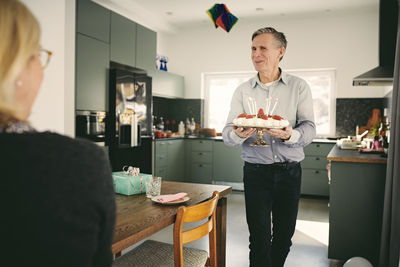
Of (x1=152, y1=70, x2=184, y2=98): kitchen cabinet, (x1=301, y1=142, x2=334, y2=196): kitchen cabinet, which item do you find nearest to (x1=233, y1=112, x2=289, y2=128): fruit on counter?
(x1=301, y1=142, x2=334, y2=196): kitchen cabinet

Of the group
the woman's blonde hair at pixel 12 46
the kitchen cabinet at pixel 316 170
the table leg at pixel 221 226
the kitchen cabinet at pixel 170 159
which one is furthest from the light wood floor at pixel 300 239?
the woman's blonde hair at pixel 12 46

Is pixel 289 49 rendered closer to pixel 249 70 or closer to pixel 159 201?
pixel 249 70

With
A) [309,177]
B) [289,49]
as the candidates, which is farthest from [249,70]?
[309,177]

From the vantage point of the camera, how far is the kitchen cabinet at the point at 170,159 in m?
5.23

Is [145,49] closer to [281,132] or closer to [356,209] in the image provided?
[356,209]

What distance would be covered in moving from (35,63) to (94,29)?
361cm

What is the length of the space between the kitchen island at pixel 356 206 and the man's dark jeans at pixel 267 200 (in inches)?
39.1

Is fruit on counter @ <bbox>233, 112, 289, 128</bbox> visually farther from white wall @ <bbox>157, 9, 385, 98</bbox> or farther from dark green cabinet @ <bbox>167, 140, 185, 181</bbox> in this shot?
white wall @ <bbox>157, 9, 385, 98</bbox>

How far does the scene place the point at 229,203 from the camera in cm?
488

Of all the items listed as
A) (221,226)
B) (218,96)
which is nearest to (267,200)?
(221,226)

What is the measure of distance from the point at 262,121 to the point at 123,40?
10.2 feet

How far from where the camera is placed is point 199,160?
5.81m

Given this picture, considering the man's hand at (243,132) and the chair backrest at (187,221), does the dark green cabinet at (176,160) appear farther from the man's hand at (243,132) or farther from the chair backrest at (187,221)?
the chair backrest at (187,221)

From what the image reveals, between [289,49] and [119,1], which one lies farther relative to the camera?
[289,49]
